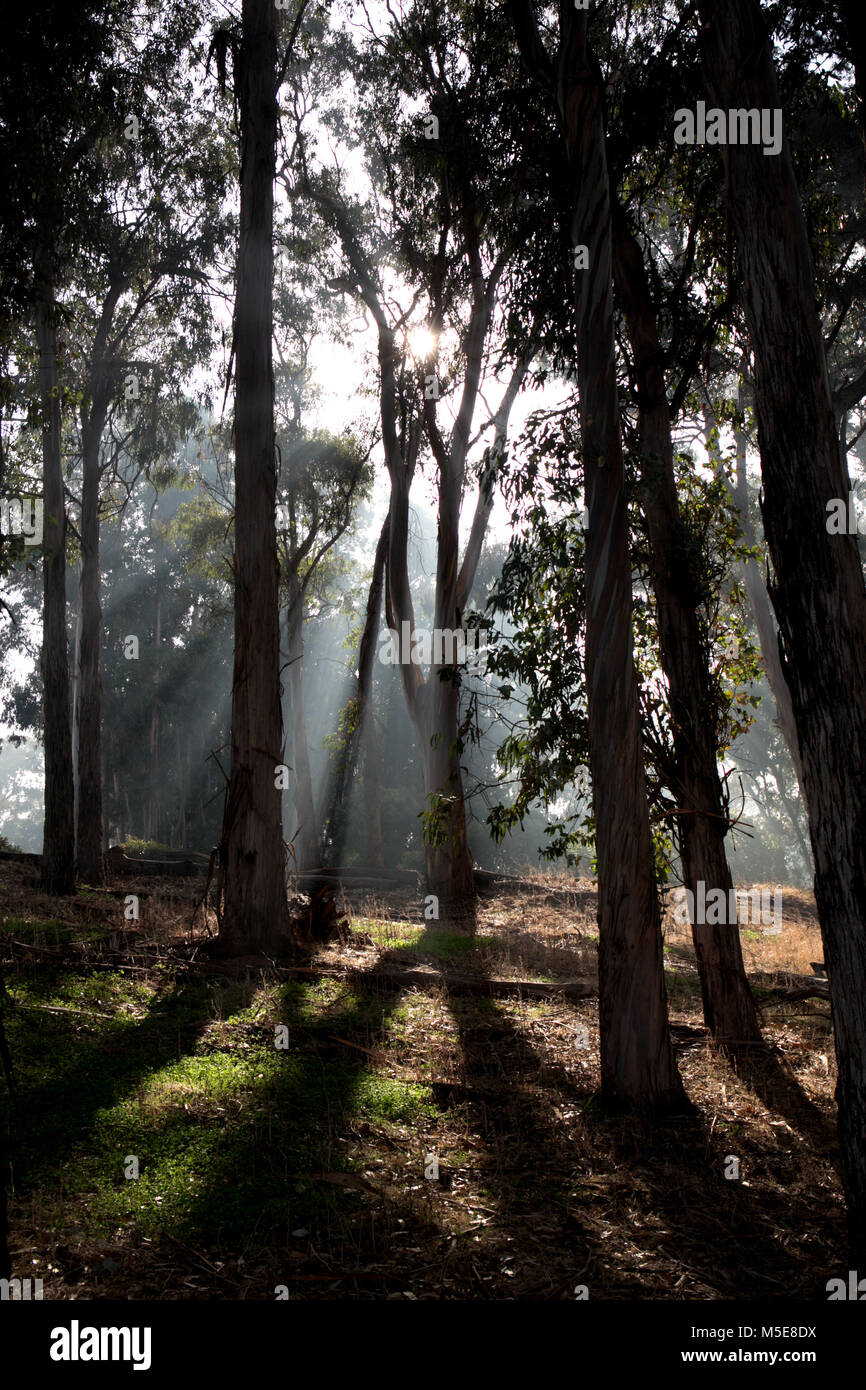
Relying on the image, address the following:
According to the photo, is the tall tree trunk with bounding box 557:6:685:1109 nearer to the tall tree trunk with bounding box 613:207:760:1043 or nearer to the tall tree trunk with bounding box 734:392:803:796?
the tall tree trunk with bounding box 613:207:760:1043

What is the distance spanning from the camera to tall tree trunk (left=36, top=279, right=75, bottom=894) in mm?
12227

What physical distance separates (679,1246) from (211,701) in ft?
108

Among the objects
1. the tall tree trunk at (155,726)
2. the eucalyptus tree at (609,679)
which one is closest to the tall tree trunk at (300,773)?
the tall tree trunk at (155,726)

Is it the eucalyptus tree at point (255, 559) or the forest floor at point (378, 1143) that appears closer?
the forest floor at point (378, 1143)

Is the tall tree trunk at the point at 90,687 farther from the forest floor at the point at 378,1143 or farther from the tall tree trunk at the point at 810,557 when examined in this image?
the tall tree trunk at the point at 810,557

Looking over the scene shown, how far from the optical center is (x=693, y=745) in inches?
247

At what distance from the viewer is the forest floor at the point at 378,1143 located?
329cm

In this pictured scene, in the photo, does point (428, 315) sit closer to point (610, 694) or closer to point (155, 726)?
point (610, 694)

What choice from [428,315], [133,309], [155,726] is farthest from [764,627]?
[155,726]

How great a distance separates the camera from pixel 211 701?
3494 centimetres

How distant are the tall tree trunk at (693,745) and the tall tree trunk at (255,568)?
12.7 ft

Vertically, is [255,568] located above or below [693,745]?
above

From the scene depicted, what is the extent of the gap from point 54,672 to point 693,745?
31.3 ft

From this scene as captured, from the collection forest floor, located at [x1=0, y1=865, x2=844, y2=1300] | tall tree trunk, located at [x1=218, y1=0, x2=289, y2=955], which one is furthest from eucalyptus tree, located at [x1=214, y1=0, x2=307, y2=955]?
forest floor, located at [x1=0, y1=865, x2=844, y2=1300]
